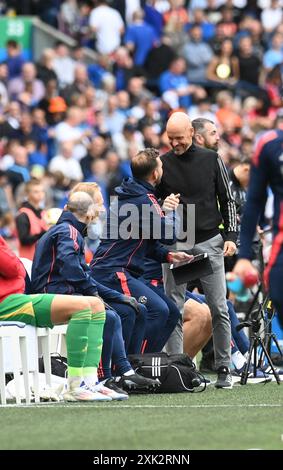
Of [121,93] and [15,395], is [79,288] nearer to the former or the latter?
[15,395]

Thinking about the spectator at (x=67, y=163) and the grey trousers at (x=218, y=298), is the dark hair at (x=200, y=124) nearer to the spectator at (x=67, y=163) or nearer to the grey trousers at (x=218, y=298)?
the grey trousers at (x=218, y=298)

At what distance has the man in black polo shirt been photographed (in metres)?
12.1

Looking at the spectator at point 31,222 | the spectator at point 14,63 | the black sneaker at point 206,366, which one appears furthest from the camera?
the spectator at point 14,63

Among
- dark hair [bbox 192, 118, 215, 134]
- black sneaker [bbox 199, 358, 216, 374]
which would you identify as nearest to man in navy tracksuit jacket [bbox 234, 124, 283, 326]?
dark hair [bbox 192, 118, 215, 134]

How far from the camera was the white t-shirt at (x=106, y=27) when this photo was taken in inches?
1066

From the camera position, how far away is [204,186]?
12148mm

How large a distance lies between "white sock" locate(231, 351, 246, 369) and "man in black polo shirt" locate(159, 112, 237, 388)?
1.06 metres

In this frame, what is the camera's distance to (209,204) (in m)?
12.2

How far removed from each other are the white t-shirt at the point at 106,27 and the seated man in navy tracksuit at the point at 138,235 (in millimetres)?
15478

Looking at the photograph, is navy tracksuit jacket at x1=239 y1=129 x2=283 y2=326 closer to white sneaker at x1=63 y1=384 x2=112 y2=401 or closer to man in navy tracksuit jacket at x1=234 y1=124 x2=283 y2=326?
man in navy tracksuit jacket at x1=234 y1=124 x2=283 y2=326

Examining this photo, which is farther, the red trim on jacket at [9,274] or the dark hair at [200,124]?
the dark hair at [200,124]

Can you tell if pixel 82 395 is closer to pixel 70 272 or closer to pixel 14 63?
pixel 70 272

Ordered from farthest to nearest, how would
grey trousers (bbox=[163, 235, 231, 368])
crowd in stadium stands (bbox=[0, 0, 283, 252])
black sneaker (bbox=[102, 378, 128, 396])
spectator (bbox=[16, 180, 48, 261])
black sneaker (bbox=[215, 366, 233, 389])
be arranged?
crowd in stadium stands (bbox=[0, 0, 283, 252]), spectator (bbox=[16, 180, 48, 261]), grey trousers (bbox=[163, 235, 231, 368]), black sneaker (bbox=[215, 366, 233, 389]), black sneaker (bbox=[102, 378, 128, 396])

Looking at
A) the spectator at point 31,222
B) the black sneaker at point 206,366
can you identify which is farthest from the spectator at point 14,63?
the black sneaker at point 206,366
